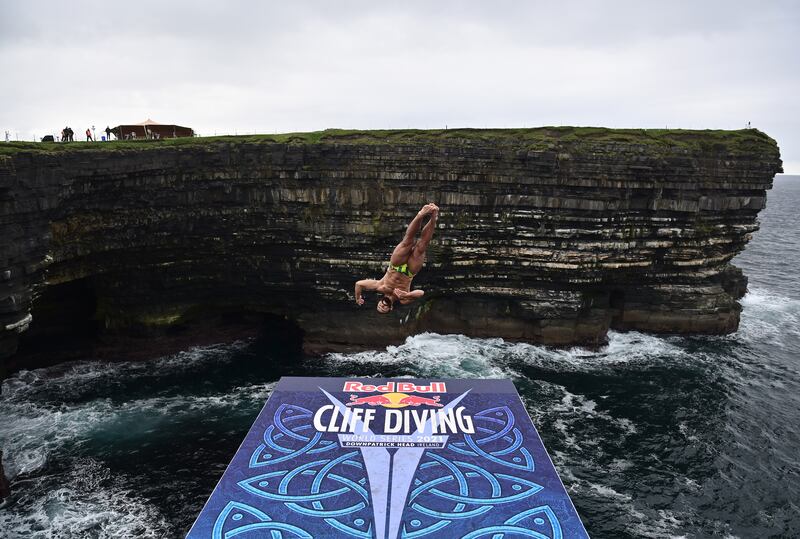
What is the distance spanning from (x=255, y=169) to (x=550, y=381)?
99.4 ft

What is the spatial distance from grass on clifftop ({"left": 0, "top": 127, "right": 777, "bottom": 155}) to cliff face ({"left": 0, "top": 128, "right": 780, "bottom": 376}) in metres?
0.19

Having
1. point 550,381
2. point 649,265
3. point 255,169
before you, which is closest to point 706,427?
point 550,381

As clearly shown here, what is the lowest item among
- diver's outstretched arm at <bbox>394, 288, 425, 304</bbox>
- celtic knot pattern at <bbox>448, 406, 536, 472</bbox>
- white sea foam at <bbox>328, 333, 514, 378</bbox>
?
white sea foam at <bbox>328, 333, 514, 378</bbox>

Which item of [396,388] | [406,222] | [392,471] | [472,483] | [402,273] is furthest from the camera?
[406,222]

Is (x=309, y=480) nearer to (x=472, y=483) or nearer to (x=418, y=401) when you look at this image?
(x=472, y=483)

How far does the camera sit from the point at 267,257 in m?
45.7

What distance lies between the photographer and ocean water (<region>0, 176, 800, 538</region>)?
27.7 metres

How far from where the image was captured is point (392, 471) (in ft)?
73.3

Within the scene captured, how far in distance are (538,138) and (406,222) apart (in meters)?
13.8

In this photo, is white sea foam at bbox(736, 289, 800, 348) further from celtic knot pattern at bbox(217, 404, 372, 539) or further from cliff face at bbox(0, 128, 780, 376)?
celtic knot pattern at bbox(217, 404, 372, 539)

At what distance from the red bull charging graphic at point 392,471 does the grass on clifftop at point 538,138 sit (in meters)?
23.6

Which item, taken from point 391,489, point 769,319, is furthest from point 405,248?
point 769,319

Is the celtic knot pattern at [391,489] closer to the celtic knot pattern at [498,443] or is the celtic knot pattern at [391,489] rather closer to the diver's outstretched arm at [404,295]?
the celtic knot pattern at [498,443]

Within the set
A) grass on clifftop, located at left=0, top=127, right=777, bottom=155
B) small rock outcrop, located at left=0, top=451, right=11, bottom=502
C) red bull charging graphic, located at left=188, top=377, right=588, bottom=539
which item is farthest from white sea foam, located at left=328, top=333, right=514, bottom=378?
small rock outcrop, located at left=0, top=451, right=11, bottom=502
